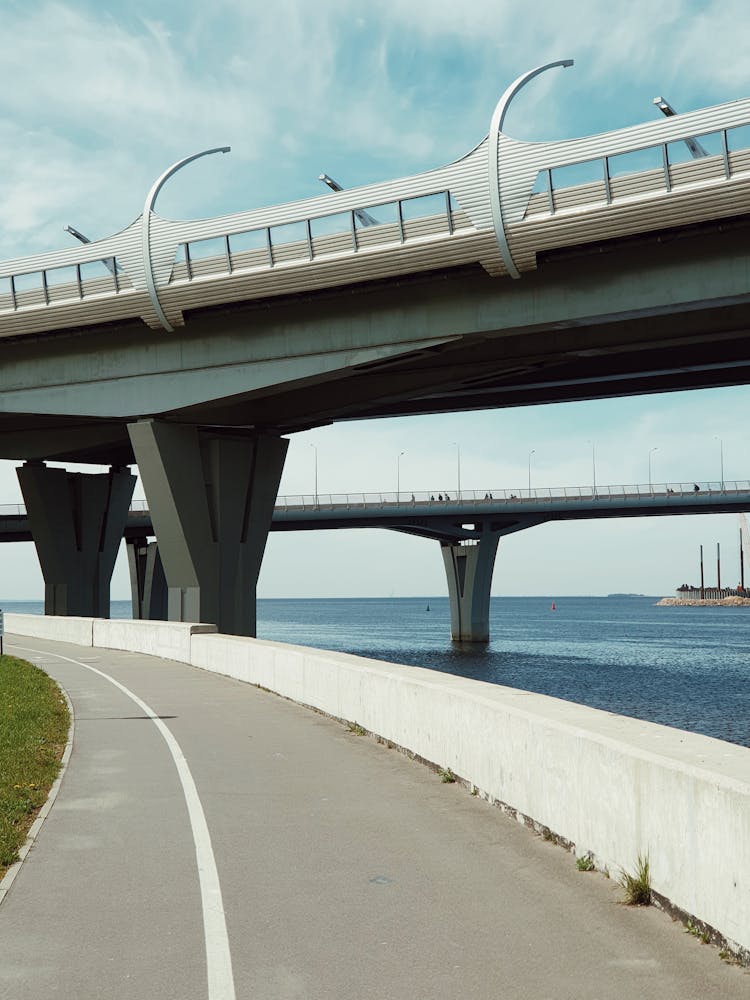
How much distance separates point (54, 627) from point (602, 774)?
3730 cm

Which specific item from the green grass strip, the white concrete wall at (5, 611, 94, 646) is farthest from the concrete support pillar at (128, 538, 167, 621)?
the green grass strip

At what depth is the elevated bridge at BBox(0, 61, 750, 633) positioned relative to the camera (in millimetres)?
25031

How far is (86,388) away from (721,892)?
33451mm

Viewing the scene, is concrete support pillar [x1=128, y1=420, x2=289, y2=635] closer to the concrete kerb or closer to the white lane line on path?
the concrete kerb

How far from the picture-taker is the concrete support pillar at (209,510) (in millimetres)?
37594

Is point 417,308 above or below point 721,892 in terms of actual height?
above

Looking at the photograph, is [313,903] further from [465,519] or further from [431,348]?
[465,519]

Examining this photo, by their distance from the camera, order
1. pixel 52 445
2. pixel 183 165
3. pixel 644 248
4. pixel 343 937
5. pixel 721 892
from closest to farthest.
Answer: pixel 721 892 < pixel 343 937 < pixel 644 248 < pixel 183 165 < pixel 52 445

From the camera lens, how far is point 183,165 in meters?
33.9

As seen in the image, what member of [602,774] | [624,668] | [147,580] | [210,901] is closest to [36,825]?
[210,901]

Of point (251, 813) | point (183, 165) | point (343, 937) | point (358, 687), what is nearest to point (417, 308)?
point (183, 165)

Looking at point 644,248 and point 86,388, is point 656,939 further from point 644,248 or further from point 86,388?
point 86,388

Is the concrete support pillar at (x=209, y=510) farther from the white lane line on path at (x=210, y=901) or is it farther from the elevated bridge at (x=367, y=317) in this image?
the white lane line on path at (x=210, y=901)

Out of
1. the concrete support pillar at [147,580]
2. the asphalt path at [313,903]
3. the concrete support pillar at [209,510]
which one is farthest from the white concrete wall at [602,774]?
the concrete support pillar at [147,580]
